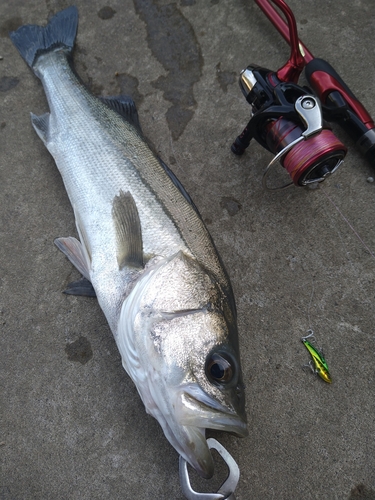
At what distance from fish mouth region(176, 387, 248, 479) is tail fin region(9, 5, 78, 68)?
2871 millimetres

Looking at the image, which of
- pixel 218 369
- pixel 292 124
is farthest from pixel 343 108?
pixel 218 369

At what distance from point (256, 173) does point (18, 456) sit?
2378 mm

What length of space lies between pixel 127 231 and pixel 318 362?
1390mm

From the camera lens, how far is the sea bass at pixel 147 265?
5.29 feet

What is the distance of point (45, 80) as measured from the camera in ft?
9.22

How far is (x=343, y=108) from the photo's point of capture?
2451mm

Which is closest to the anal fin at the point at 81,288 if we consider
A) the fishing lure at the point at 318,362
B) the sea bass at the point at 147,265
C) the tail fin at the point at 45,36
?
the sea bass at the point at 147,265

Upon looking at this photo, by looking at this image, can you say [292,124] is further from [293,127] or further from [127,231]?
[127,231]

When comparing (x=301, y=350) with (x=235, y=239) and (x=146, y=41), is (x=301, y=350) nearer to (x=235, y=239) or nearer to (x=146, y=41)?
(x=235, y=239)

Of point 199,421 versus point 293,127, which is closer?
point 199,421

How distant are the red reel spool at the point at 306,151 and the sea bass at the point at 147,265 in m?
0.64

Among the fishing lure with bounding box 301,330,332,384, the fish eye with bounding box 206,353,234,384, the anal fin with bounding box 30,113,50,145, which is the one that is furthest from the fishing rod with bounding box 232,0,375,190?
the anal fin with bounding box 30,113,50,145

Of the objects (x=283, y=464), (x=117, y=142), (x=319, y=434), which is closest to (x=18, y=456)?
(x=283, y=464)

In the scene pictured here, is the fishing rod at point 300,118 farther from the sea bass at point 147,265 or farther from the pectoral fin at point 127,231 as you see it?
the pectoral fin at point 127,231
